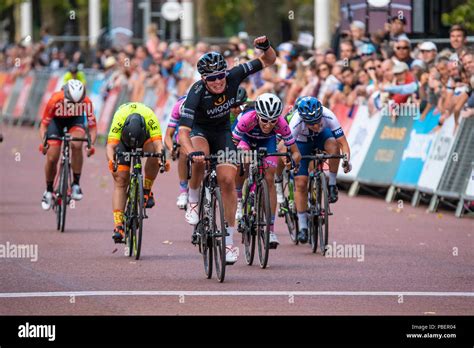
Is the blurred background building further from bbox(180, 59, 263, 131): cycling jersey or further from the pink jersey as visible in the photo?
bbox(180, 59, 263, 131): cycling jersey

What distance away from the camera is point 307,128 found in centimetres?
1587

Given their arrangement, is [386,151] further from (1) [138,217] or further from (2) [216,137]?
(2) [216,137]

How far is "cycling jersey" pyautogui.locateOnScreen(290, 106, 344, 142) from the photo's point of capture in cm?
1576

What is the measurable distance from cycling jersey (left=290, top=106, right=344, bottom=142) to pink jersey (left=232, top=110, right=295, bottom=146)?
84 centimetres

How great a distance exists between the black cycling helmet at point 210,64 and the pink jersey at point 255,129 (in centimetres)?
148

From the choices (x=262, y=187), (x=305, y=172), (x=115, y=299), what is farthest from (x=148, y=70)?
(x=115, y=299)

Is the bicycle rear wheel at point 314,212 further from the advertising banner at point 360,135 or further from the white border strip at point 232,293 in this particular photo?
the advertising banner at point 360,135

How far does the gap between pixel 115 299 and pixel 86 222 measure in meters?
6.70

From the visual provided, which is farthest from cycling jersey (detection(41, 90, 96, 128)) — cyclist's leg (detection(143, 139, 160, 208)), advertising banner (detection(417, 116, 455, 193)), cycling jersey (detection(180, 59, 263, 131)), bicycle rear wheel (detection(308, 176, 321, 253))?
advertising banner (detection(417, 116, 455, 193))

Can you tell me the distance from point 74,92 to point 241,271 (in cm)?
480

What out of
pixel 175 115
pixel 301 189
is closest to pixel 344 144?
pixel 301 189

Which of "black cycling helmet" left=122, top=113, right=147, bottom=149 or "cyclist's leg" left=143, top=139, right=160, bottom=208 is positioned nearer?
"black cycling helmet" left=122, top=113, right=147, bottom=149
